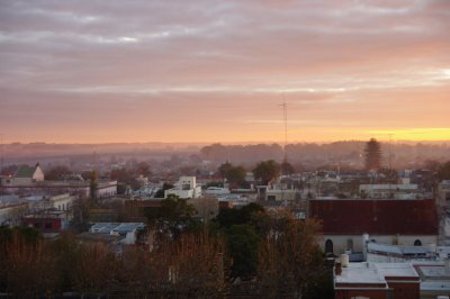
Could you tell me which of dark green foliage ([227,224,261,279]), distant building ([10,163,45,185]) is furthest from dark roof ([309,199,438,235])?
distant building ([10,163,45,185])

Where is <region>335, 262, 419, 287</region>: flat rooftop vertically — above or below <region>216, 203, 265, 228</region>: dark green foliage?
below

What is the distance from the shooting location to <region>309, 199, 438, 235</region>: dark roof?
29.7 metres

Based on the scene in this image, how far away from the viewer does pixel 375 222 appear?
30.3 metres

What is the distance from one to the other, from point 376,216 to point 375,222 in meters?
0.32

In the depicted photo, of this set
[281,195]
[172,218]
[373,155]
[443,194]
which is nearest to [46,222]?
[172,218]

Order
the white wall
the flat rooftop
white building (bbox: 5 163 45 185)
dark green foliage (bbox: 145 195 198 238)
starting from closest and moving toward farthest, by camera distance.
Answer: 1. the flat rooftop
2. dark green foliage (bbox: 145 195 198 238)
3. the white wall
4. white building (bbox: 5 163 45 185)

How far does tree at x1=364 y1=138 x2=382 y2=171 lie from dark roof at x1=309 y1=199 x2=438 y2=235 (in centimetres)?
6781

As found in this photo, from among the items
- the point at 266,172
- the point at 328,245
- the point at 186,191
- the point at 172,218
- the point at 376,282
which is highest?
the point at 266,172

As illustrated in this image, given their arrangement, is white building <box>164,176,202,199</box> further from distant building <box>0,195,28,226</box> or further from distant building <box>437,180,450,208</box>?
distant building <box>437,180,450,208</box>

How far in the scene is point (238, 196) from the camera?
50656 mm

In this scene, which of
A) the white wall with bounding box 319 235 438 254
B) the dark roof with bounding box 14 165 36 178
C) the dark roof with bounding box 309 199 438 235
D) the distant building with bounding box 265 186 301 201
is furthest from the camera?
the dark roof with bounding box 14 165 36 178

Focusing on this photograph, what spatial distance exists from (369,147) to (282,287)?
Result: 8433 cm

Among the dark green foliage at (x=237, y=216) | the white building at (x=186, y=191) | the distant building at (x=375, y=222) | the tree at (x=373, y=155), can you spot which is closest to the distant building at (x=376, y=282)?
the dark green foliage at (x=237, y=216)

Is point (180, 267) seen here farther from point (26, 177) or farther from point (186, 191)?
point (26, 177)
